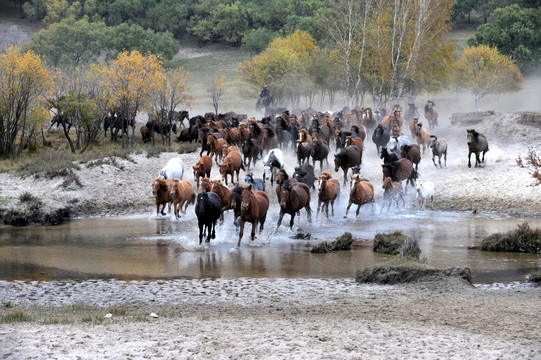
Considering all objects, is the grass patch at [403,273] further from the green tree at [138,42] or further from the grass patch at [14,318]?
the green tree at [138,42]

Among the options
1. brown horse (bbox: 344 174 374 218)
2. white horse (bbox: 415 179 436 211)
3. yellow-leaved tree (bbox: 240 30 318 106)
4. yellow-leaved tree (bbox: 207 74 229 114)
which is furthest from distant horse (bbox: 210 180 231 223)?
yellow-leaved tree (bbox: 240 30 318 106)

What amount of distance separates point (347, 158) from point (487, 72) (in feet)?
161

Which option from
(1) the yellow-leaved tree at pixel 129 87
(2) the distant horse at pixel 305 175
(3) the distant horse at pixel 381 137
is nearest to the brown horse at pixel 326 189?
(2) the distant horse at pixel 305 175

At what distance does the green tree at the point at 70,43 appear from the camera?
89.4 metres

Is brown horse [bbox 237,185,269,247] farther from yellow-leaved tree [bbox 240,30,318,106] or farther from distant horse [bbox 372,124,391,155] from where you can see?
yellow-leaved tree [bbox 240,30,318,106]

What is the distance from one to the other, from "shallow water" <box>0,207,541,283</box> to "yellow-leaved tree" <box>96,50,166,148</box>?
20821mm

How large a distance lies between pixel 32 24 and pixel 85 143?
2995 inches

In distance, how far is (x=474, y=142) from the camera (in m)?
30.1

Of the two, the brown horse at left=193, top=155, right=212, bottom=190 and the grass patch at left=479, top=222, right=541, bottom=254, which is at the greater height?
the brown horse at left=193, top=155, right=212, bottom=190

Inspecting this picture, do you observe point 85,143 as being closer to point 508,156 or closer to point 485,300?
point 508,156

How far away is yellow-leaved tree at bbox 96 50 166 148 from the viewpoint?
1741 inches

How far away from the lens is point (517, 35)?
259 ft

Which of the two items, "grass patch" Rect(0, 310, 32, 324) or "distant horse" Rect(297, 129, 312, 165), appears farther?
"distant horse" Rect(297, 129, 312, 165)

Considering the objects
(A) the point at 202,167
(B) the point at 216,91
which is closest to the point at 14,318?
(A) the point at 202,167
